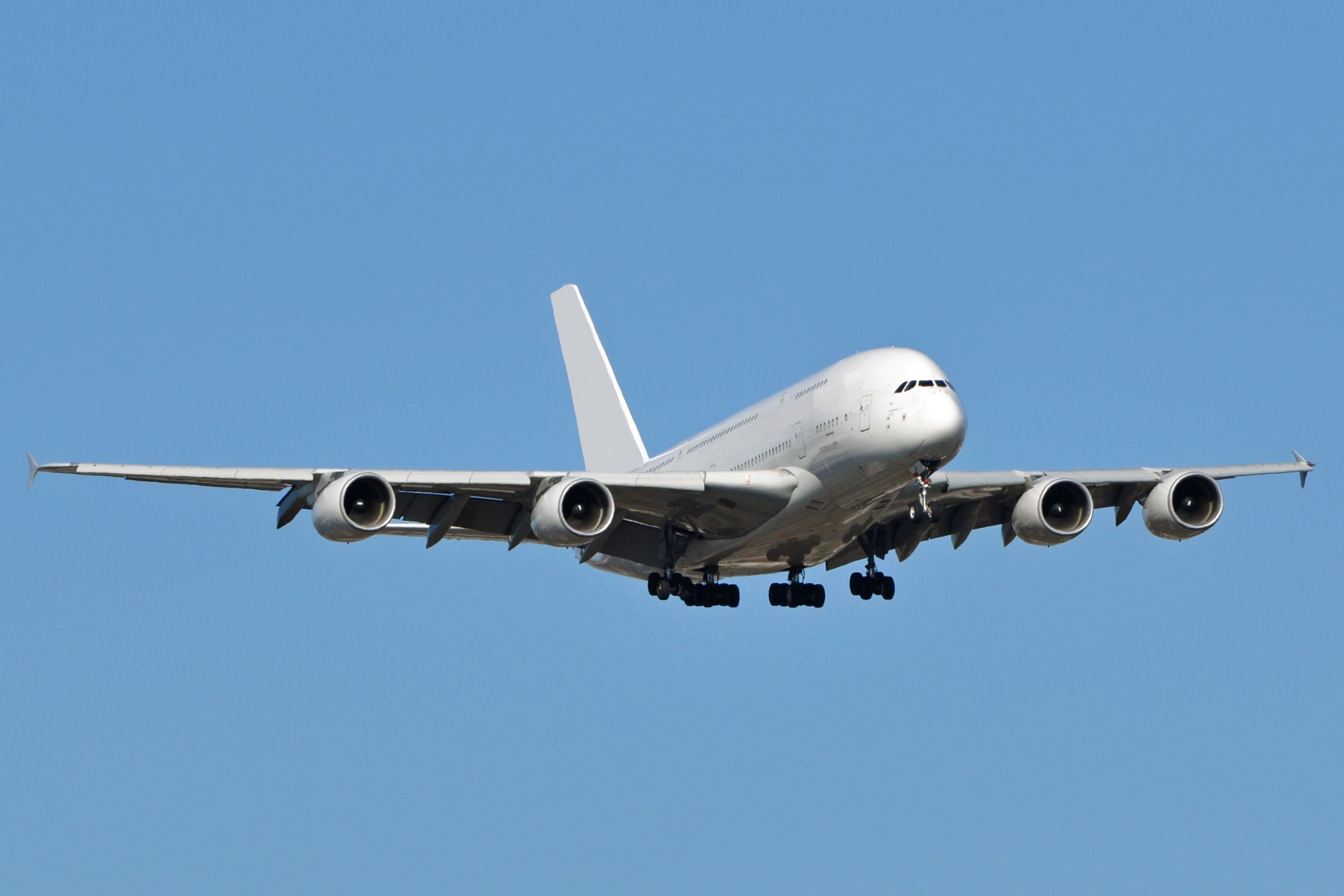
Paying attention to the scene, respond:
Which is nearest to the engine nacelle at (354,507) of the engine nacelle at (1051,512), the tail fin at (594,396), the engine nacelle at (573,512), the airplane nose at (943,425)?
the engine nacelle at (573,512)

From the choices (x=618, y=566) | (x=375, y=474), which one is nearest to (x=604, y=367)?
(x=618, y=566)

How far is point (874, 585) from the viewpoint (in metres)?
46.7

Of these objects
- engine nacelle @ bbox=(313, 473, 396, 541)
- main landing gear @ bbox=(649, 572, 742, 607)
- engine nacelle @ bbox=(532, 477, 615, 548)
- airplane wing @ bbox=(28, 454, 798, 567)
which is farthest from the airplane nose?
engine nacelle @ bbox=(313, 473, 396, 541)

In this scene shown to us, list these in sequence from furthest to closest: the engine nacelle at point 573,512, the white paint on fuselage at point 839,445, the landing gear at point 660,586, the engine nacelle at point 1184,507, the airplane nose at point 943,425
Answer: the landing gear at point 660,586 → the engine nacelle at point 1184,507 → the engine nacelle at point 573,512 → the white paint on fuselage at point 839,445 → the airplane nose at point 943,425

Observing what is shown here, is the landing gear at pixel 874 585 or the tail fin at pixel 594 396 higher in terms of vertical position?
the tail fin at pixel 594 396

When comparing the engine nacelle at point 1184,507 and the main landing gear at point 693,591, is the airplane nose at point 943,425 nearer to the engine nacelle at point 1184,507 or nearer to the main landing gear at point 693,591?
the engine nacelle at point 1184,507

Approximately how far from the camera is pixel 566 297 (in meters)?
67.3

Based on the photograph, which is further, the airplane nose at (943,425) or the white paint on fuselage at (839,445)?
the white paint on fuselage at (839,445)

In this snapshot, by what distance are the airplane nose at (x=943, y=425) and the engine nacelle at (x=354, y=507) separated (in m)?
11.7

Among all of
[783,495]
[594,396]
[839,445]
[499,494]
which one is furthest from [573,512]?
[594,396]

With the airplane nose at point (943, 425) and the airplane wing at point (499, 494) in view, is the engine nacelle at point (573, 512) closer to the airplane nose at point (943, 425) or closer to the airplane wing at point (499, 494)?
the airplane wing at point (499, 494)

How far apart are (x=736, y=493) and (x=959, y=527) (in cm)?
750

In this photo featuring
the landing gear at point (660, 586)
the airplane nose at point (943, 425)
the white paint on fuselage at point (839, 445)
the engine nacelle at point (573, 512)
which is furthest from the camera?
the landing gear at point (660, 586)

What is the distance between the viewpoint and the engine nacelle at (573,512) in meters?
40.3
